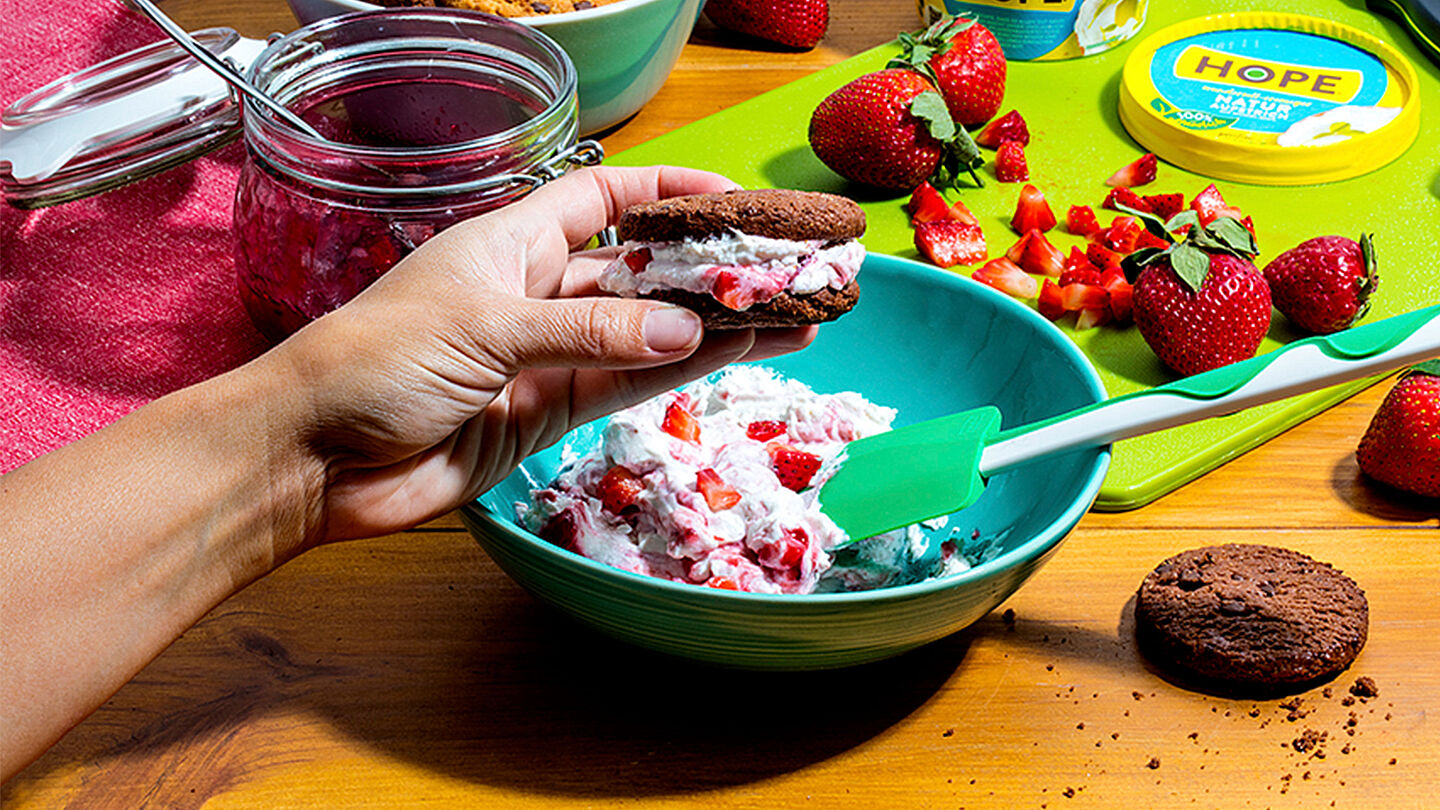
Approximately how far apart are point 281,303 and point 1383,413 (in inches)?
44.4

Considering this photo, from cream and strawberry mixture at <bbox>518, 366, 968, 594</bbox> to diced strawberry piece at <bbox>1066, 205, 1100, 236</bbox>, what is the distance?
1.97 feet

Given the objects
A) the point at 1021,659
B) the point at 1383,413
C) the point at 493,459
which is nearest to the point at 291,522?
the point at 493,459

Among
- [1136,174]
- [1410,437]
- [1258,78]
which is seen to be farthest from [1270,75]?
[1410,437]

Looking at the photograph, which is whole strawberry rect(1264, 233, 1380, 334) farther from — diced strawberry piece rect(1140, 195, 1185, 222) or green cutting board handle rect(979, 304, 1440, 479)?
green cutting board handle rect(979, 304, 1440, 479)

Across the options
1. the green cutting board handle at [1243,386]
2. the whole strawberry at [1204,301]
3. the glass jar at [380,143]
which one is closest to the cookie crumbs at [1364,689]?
the green cutting board handle at [1243,386]

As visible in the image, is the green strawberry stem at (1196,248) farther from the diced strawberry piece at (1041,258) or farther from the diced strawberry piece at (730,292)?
the diced strawberry piece at (730,292)

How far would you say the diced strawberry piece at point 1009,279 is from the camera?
151cm

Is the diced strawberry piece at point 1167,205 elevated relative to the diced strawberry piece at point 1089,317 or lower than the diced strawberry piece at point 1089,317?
elevated

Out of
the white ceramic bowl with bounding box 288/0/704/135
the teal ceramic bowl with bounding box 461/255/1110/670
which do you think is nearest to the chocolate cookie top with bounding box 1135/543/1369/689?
the teal ceramic bowl with bounding box 461/255/1110/670

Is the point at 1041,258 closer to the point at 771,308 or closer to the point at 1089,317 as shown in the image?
the point at 1089,317

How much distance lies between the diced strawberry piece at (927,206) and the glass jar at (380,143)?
1.88 feet

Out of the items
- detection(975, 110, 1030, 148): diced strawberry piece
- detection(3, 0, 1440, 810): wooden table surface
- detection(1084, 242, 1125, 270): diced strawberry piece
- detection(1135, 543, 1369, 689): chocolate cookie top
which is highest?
detection(975, 110, 1030, 148): diced strawberry piece

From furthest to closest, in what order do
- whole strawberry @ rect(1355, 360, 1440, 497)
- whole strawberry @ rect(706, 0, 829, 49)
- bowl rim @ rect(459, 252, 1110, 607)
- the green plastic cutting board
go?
whole strawberry @ rect(706, 0, 829, 49)
the green plastic cutting board
whole strawberry @ rect(1355, 360, 1440, 497)
bowl rim @ rect(459, 252, 1110, 607)

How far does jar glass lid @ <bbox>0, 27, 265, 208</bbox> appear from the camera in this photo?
133 centimetres
